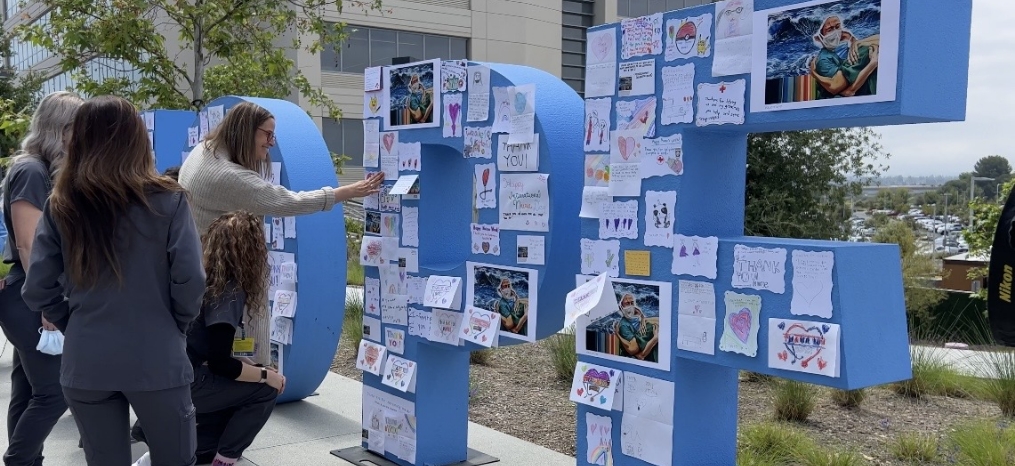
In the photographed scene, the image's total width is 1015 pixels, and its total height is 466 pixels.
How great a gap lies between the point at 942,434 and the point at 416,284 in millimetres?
3699

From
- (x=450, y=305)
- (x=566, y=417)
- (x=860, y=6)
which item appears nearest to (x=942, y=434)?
(x=566, y=417)

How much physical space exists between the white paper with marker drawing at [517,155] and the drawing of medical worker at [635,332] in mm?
877

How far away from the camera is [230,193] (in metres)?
4.93

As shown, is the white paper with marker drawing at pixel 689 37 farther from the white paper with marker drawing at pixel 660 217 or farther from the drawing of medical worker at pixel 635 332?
the drawing of medical worker at pixel 635 332

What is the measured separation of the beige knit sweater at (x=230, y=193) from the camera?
194 inches

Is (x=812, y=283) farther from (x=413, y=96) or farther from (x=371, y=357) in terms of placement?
(x=371, y=357)

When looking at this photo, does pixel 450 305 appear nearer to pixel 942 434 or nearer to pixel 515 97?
pixel 515 97

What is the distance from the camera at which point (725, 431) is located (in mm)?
4203

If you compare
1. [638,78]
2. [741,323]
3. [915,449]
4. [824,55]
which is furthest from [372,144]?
[915,449]

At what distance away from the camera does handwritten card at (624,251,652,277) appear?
4039 mm

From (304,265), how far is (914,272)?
15.6 metres

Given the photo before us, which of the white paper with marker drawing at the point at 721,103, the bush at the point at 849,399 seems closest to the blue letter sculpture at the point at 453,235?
the white paper with marker drawing at the point at 721,103

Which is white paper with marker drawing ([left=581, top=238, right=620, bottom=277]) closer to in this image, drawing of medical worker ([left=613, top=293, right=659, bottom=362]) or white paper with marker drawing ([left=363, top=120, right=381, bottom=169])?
drawing of medical worker ([left=613, top=293, right=659, bottom=362])

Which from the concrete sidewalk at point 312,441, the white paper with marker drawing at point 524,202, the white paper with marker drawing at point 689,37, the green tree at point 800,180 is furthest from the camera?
the green tree at point 800,180
